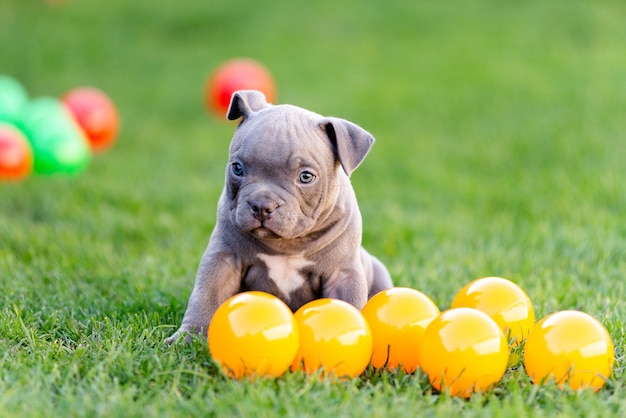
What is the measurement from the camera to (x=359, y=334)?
3820mm

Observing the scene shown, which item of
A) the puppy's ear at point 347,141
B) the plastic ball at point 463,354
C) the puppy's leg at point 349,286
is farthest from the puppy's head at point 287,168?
the plastic ball at point 463,354

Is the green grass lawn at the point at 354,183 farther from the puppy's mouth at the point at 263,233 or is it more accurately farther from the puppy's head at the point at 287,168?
the puppy's head at the point at 287,168

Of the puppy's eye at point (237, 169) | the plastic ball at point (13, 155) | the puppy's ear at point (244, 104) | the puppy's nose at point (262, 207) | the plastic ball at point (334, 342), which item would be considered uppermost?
the puppy's ear at point (244, 104)

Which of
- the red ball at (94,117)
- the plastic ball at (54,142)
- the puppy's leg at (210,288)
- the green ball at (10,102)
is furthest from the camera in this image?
the red ball at (94,117)

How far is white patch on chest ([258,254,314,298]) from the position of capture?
4.35 m

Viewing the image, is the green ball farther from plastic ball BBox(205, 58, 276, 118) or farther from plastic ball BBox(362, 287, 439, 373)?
plastic ball BBox(362, 287, 439, 373)

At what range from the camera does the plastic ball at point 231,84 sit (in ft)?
33.2

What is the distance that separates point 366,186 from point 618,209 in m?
2.28

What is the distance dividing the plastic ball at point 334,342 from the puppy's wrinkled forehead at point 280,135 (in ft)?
2.50

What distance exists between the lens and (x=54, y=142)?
324 inches

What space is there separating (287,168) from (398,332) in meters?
0.92

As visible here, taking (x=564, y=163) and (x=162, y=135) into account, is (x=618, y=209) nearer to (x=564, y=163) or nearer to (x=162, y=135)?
(x=564, y=163)

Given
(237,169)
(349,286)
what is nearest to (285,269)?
(349,286)

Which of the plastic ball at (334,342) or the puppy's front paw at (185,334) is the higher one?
the plastic ball at (334,342)
